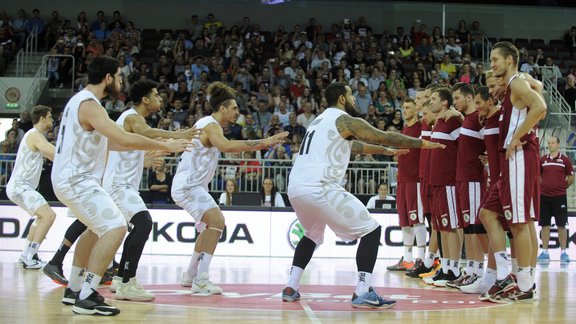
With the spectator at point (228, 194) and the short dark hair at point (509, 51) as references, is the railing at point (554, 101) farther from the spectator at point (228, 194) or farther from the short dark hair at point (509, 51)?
the short dark hair at point (509, 51)

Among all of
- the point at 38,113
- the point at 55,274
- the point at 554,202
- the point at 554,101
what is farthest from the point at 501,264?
the point at 554,101

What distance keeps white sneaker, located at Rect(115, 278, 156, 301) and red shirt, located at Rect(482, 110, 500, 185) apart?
371cm

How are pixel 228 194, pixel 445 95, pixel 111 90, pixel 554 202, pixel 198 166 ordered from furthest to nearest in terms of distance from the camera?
pixel 228 194 → pixel 554 202 → pixel 445 95 → pixel 198 166 → pixel 111 90

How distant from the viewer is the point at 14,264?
1205 cm

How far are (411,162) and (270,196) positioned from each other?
16.7 ft

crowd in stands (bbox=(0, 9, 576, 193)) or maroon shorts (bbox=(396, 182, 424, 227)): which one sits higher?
crowd in stands (bbox=(0, 9, 576, 193))

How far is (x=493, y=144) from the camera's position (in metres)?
8.54

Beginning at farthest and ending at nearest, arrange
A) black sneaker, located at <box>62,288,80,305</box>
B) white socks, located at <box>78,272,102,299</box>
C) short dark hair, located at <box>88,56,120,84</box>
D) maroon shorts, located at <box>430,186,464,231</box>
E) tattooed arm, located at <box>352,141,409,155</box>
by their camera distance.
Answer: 1. maroon shorts, located at <box>430,186,464,231</box>
2. tattooed arm, located at <box>352,141,409,155</box>
3. black sneaker, located at <box>62,288,80,305</box>
4. short dark hair, located at <box>88,56,120,84</box>
5. white socks, located at <box>78,272,102,299</box>

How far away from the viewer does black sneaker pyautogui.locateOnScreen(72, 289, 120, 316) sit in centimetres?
670

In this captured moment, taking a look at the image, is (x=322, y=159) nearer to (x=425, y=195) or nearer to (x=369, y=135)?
(x=369, y=135)

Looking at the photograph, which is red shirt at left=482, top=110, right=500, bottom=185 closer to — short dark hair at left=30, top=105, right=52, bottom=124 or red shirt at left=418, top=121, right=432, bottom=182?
red shirt at left=418, top=121, right=432, bottom=182

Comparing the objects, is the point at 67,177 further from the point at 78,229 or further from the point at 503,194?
the point at 503,194

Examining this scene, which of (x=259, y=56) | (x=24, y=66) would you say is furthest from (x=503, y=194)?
(x=24, y=66)

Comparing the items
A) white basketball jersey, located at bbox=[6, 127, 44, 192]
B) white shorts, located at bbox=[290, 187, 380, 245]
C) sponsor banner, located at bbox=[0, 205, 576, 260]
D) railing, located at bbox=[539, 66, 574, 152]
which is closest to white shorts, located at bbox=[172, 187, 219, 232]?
white shorts, located at bbox=[290, 187, 380, 245]
